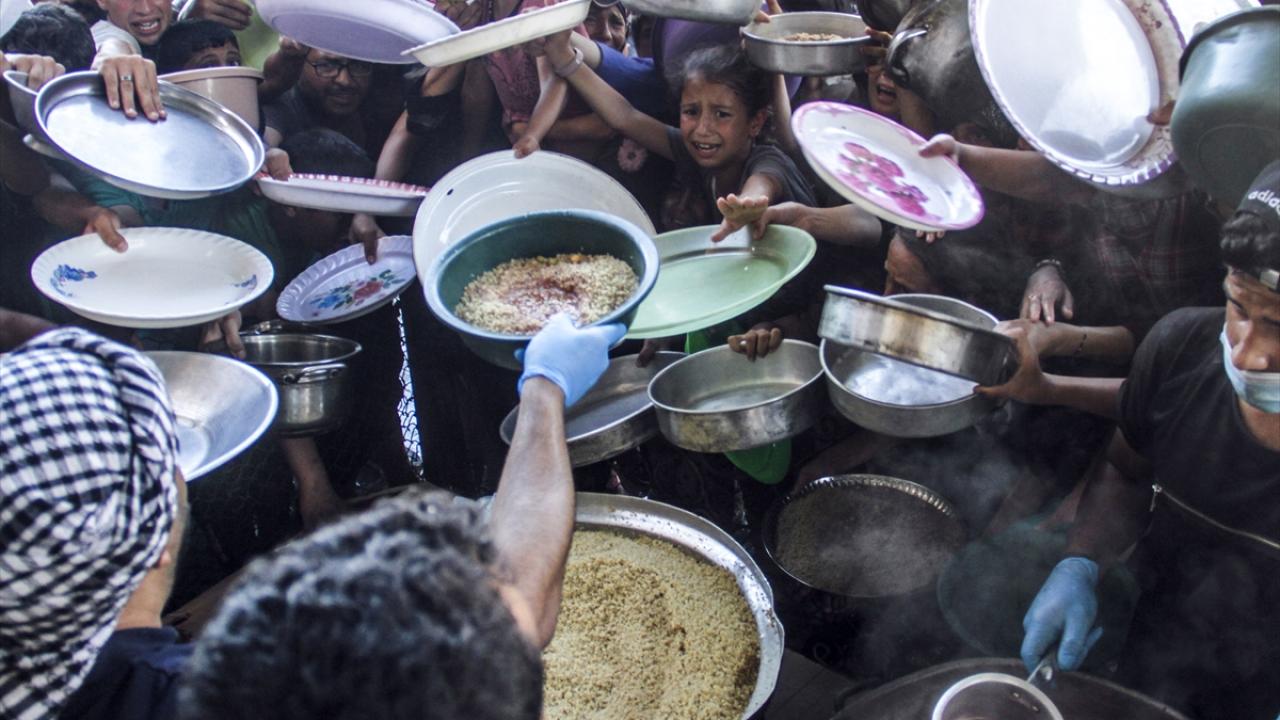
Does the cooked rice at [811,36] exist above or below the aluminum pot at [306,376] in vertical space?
above

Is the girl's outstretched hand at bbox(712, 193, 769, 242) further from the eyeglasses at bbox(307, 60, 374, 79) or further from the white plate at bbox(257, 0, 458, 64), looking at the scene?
the eyeglasses at bbox(307, 60, 374, 79)

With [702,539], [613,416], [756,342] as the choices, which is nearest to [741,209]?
[756,342]

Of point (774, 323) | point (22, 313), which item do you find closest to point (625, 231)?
point (774, 323)

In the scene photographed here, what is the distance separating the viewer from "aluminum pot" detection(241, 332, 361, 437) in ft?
10.1

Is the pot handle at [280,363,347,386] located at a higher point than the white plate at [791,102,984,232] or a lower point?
lower

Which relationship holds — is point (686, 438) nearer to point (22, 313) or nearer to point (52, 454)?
point (52, 454)

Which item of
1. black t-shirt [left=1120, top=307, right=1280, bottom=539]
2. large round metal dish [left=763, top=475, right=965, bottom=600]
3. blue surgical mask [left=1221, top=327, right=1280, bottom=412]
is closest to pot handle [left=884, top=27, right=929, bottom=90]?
black t-shirt [left=1120, top=307, right=1280, bottom=539]

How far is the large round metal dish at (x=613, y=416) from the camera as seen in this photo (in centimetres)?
256

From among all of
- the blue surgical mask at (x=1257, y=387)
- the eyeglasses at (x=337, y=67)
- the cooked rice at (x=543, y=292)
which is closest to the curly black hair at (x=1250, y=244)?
the blue surgical mask at (x=1257, y=387)

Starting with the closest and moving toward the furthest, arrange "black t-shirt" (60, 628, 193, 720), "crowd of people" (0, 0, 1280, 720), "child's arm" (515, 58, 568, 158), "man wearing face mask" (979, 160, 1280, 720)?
"crowd of people" (0, 0, 1280, 720) → "black t-shirt" (60, 628, 193, 720) → "man wearing face mask" (979, 160, 1280, 720) → "child's arm" (515, 58, 568, 158)

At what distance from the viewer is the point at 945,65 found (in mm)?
2451

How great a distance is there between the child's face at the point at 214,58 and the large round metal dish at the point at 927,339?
3.17m

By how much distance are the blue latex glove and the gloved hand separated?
44.4 inches

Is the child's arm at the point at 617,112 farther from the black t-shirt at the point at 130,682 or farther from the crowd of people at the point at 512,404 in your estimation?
the black t-shirt at the point at 130,682
